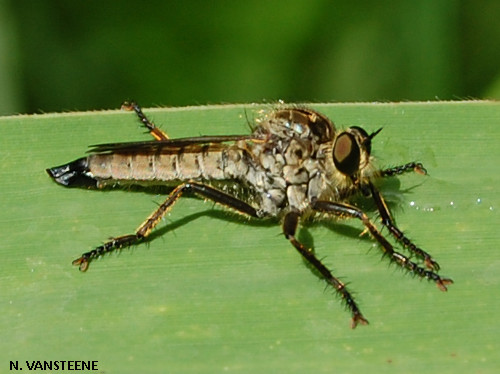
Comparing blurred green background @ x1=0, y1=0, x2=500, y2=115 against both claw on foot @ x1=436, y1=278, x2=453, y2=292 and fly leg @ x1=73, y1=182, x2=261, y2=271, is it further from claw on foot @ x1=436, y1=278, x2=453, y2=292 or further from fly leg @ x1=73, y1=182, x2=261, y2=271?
claw on foot @ x1=436, y1=278, x2=453, y2=292

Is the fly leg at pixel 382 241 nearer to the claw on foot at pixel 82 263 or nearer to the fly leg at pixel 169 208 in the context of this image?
the fly leg at pixel 169 208

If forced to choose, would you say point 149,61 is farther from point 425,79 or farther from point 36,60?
point 425,79

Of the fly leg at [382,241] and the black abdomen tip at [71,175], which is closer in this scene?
the fly leg at [382,241]

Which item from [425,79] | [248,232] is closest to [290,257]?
[248,232]

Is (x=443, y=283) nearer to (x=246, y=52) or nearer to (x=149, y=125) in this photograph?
(x=149, y=125)

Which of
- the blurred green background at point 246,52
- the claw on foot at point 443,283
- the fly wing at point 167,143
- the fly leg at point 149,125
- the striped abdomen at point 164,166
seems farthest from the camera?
the blurred green background at point 246,52

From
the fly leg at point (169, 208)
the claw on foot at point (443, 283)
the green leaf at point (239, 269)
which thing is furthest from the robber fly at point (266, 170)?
the claw on foot at point (443, 283)
